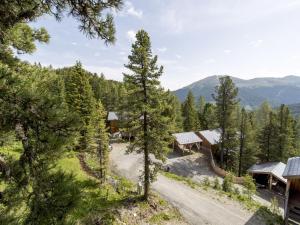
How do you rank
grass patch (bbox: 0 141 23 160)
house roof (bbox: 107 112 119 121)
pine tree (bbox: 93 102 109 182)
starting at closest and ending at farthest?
grass patch (bbox: 0 141 23 160) → pine tree (bbox: 93 102 109 182) → house roof (bbox: 107 112 119 121)

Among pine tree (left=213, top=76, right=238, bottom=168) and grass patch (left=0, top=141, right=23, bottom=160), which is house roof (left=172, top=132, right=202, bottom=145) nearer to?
pine tree (left=213, top=76, right=238, bottom=168)

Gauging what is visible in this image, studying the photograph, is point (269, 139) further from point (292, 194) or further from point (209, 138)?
point (292, 194)

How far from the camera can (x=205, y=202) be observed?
22250 millimetres

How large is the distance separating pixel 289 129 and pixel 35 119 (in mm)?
42647

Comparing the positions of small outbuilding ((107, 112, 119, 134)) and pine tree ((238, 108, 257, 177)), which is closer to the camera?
pine tree ((238, 108, 257, 177))

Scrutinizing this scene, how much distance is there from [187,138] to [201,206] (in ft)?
75.2

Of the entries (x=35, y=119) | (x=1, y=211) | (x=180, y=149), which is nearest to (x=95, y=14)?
(x=35, y=119)

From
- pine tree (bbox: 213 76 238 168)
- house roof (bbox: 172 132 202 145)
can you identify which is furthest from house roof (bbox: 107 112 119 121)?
pine tree (bbox: 213 76 238 168)

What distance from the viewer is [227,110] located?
38125mm

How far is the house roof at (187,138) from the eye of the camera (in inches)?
1673

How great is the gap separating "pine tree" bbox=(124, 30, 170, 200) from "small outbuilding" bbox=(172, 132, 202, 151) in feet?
75.2

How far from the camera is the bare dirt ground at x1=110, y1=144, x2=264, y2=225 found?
1931 centimetres

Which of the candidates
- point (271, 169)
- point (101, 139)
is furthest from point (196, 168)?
point (101, 139)

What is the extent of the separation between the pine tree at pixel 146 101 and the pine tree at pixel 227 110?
2120 centimetres
